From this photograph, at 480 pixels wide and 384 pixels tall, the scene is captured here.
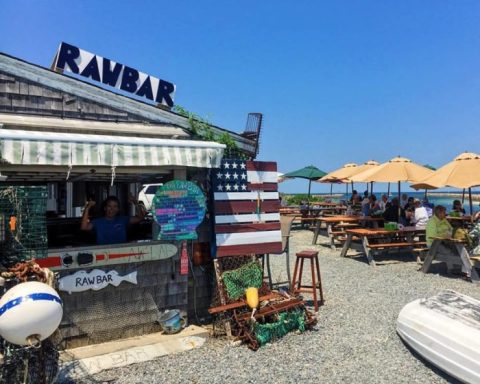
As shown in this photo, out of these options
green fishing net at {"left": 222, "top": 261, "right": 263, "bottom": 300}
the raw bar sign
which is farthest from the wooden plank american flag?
the raw bar sign

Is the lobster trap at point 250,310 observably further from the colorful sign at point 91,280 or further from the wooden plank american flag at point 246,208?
the colorful sign at point 91,280

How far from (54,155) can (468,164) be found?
8670 mm

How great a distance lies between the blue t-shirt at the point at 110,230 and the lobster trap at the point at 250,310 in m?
1.36

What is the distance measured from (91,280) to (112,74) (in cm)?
346

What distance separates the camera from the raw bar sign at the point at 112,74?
6.49 meters

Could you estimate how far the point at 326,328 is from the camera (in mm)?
5703

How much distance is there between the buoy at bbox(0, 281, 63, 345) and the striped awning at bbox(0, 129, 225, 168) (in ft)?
6.01

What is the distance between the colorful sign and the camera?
16.4 ft

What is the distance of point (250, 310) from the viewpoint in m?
5.51

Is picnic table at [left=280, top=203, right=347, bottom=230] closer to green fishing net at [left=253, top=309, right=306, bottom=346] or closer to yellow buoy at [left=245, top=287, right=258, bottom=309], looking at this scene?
green fishing net at [left=253, top=309, right=306, bottom=346]

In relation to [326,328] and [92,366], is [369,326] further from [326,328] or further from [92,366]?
[92,366]

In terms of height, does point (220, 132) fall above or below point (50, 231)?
above

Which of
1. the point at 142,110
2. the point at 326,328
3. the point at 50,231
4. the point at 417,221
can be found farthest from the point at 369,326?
the point at 417,221

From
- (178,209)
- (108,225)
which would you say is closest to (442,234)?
(178,209)
